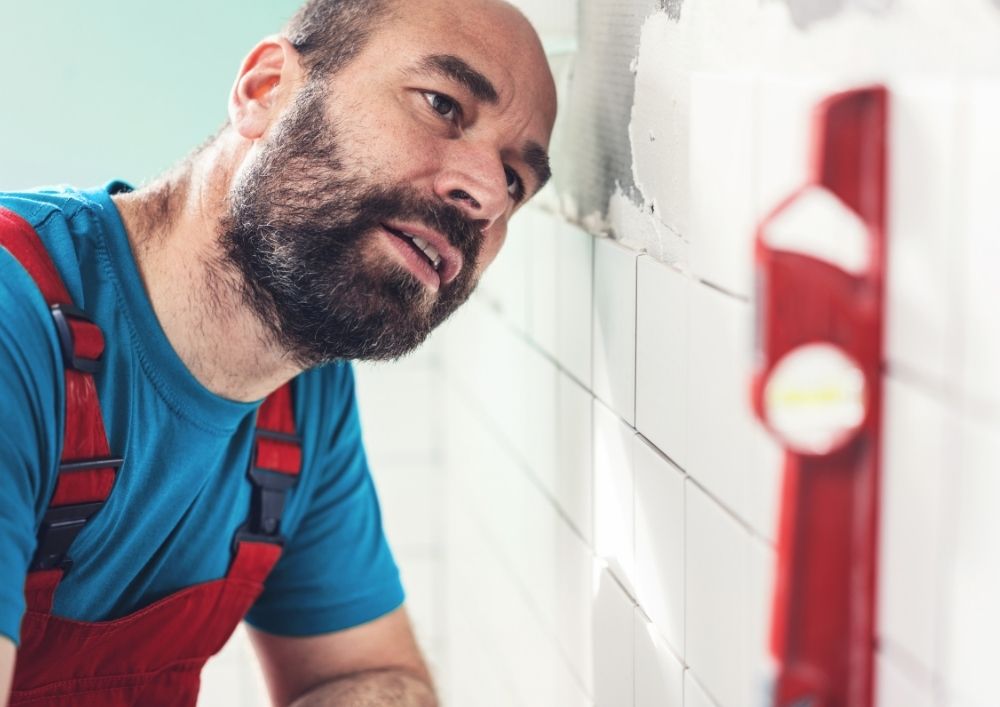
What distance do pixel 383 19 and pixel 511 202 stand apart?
0.78 ft

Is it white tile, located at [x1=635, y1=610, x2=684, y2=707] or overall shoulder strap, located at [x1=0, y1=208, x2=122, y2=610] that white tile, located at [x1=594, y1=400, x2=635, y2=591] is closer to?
white tile, located at [x1=635, y1=610, x2=684, y2=707]

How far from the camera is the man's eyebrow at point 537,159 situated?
4.02 ft

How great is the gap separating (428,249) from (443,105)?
15cm

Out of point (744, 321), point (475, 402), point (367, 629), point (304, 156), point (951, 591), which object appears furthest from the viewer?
point (475, 402)

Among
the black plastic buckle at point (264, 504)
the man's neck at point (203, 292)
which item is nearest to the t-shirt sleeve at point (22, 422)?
the man's neck at point (203, 292)

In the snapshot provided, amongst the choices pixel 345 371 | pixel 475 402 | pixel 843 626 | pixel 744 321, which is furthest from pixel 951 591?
pixel 475 402

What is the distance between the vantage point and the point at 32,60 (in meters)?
2.03

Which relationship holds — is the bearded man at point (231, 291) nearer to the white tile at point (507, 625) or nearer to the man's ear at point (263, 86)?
the man's ear at point (263, 86)

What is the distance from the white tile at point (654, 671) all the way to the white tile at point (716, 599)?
0.05m

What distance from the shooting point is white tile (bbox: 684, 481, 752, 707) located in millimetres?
877

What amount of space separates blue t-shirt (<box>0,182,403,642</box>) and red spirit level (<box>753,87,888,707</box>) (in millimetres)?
671

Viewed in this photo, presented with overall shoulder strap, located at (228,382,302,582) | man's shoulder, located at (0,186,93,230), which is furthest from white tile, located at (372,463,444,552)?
man's shoulder, located at (0,186,93,230)

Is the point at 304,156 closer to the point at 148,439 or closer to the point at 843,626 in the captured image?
the point at 148,439

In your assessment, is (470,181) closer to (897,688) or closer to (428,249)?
(428,249)
